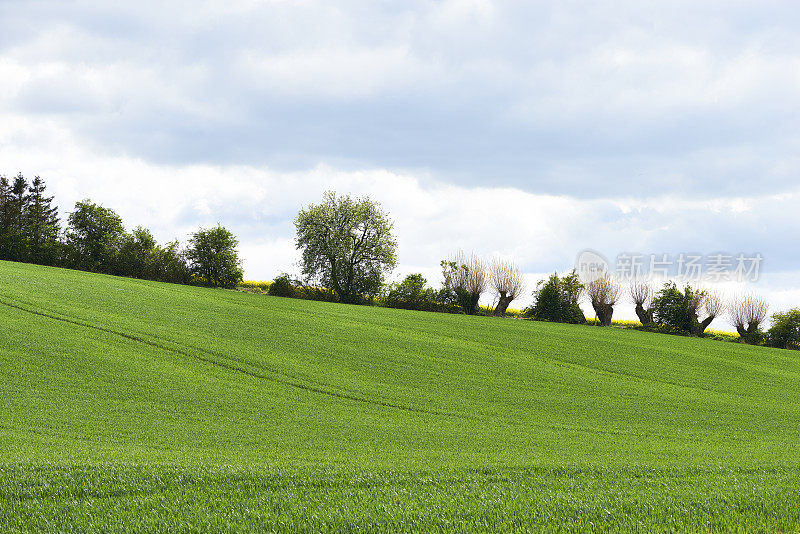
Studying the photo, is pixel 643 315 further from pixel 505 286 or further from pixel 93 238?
pixel 93 238

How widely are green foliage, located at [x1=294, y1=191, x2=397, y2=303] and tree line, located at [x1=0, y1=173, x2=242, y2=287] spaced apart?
5885 millimetres

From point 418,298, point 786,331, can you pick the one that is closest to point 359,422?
point 418,298

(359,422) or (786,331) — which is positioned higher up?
(786,331)

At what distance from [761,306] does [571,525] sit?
4339 cm

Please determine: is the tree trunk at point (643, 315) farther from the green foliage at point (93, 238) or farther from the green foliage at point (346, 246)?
the green foliage at point (93, 238)

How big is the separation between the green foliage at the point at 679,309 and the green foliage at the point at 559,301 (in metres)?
6.20

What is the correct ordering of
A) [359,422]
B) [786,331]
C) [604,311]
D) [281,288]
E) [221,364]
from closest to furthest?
1. [359,422]
2. [221,364]
3. [786,331]
4. [281,288]
5. [604,311]

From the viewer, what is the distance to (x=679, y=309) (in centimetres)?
4012

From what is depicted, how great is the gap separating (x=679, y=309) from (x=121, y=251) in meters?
41.1

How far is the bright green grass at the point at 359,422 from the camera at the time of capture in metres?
6.62

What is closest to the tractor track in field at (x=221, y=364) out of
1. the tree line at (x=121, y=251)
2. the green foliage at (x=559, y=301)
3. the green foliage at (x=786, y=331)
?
the tree line at (x=121, y=251)

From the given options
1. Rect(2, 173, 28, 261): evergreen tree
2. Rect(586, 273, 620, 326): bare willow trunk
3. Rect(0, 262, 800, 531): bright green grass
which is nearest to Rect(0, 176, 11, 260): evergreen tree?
Rect(2, 173, 28, 261): evergreen tree

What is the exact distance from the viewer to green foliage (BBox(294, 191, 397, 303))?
42156mm

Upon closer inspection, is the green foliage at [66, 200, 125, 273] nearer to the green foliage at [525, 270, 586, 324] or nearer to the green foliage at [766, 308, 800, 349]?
the green foliage at [525, 270, 586, 324]
